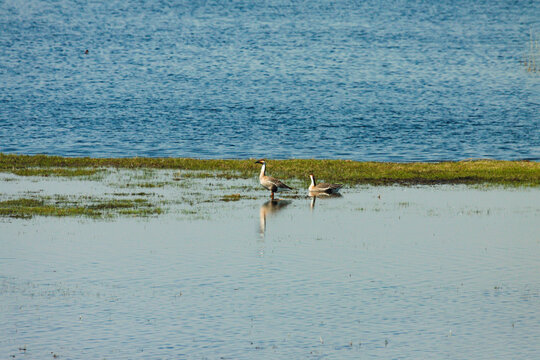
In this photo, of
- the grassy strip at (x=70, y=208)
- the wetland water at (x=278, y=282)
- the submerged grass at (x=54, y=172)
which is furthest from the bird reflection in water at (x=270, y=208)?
the submerged grass at (x=54, y=172)

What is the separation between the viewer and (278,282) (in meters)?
21.7

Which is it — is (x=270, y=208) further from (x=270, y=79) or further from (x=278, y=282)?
(x=270, y=79)

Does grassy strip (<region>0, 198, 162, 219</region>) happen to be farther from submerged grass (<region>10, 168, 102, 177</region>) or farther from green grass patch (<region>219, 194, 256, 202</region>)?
submerged grass (<region>10, 168, 102, 177</region>)

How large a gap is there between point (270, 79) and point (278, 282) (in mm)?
71381

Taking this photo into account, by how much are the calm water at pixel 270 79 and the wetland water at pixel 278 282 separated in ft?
91.8

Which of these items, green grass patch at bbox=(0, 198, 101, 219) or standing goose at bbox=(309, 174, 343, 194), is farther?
standing goose at bbox=(309, 174, 343, 194)

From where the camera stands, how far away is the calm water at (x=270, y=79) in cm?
6519

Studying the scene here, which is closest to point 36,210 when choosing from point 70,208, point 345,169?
point 70,208

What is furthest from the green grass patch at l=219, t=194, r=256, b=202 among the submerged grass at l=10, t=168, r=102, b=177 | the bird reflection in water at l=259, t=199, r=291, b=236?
the submerged grass at l=10, t=168, r=102, b=177

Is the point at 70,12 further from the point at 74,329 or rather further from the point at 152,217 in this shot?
the point at 74,329

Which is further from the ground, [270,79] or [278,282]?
[278,282]

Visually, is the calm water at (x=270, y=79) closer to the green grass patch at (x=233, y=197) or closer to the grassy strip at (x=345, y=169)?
the grassy strip at (x=345, y=169)

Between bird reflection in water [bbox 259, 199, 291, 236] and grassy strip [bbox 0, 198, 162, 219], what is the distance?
3553mm

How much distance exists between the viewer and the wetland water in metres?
17.1
